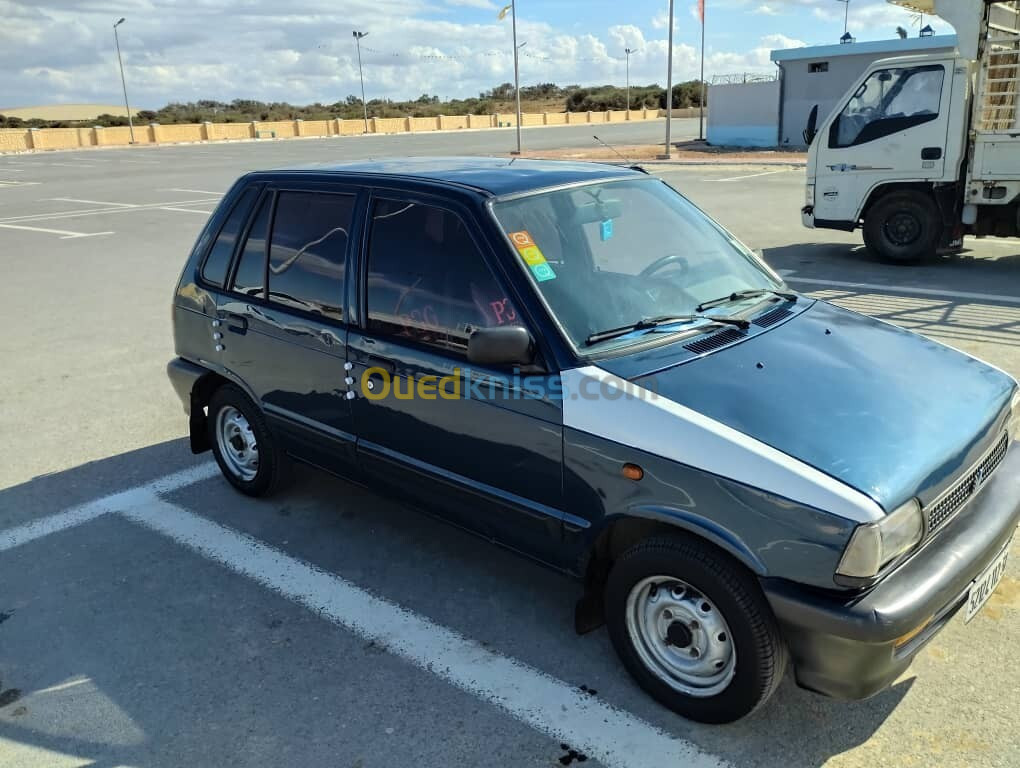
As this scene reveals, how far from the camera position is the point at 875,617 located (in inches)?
93.0

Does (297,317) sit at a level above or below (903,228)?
above

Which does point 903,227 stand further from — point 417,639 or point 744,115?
point 744,115

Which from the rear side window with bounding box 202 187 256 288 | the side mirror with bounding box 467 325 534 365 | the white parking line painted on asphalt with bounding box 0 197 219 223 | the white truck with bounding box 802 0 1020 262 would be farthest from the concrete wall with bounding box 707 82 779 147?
the side mirror with bounding box 467 325 534 365

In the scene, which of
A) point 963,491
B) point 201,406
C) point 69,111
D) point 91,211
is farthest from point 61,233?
point 69,111

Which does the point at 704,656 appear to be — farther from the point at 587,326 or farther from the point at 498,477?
the point at 587,326

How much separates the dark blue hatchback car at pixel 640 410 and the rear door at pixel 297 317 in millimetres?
15

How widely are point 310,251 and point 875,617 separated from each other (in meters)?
2.87

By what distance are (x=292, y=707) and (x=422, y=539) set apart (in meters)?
1.31

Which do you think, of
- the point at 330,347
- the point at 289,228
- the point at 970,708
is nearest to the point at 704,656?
the point at 970,708

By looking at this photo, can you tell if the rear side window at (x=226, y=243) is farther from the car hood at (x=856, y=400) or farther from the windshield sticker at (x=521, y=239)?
the car hood at (x=856, y=400)

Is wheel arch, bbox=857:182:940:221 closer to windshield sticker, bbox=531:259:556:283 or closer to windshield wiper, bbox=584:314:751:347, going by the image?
windshield wiper, bbox=584:314:751:347

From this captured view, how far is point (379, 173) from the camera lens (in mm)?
3785

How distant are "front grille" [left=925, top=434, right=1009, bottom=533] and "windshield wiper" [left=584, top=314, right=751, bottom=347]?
3.13 ft

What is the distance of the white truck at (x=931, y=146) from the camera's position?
9539 millimetres
